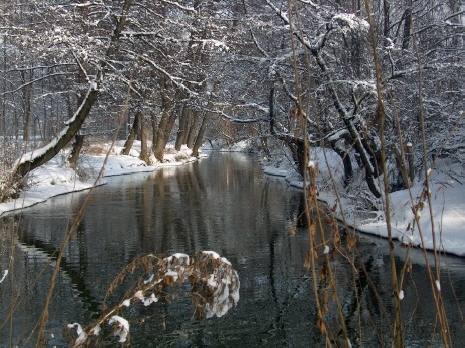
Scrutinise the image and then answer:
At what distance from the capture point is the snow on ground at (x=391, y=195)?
732cm

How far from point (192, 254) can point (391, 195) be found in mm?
6281

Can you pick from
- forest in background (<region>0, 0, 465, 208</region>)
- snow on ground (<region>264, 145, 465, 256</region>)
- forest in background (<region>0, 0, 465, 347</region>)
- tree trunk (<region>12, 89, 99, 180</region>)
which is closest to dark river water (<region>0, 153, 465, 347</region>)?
snow on ground (<region>264, 145, 465, 256</region>)

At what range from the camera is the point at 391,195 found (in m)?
13.5

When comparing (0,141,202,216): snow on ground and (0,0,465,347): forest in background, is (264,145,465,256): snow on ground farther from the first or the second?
(0,141,202,216): snow on ground

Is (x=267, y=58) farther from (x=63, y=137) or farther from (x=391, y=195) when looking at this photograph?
(x=63, y=137)

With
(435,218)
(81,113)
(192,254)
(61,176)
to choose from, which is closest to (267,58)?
(81,113)

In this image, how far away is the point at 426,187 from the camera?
2.04 meters

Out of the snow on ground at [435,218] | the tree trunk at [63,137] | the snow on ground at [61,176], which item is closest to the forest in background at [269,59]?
the tree trunk at [63,137]

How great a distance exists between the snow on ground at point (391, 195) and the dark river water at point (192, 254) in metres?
0.47

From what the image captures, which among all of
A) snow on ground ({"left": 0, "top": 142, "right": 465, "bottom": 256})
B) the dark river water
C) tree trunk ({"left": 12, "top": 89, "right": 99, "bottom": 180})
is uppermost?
tree trunk ({"left": 12, "top": 89, "right": 99, "bottom": 180})

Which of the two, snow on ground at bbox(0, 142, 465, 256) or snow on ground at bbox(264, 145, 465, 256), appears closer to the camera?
snow on ground at bbox(0, 142, 465, 256)

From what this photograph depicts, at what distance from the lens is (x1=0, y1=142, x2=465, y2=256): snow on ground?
7318 mm

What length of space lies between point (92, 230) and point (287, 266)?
4865 millimetres

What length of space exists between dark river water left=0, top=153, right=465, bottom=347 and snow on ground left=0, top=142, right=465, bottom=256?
1.56 ft
